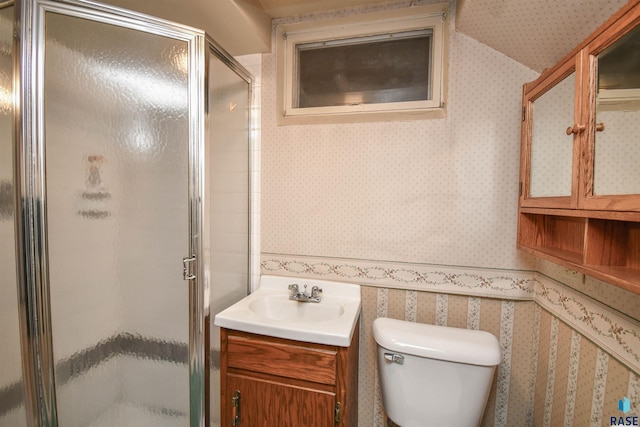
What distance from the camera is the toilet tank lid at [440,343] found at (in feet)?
3.23

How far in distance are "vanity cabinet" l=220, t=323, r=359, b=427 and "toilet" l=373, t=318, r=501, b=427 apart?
18 centimetres

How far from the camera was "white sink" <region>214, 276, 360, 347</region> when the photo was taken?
3.32 ft

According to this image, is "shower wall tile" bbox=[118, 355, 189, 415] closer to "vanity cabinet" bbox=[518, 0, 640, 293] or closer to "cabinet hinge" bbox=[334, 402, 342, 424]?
"cabinet hinge" bbox=[334, 402, 342, 424]

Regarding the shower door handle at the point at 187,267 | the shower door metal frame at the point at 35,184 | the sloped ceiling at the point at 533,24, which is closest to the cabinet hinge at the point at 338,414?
the shower door handle at the point at 187,267

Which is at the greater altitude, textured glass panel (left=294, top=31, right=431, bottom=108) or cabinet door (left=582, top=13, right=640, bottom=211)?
textured glass panel (left=294, top=31, right=431, bottom=108)

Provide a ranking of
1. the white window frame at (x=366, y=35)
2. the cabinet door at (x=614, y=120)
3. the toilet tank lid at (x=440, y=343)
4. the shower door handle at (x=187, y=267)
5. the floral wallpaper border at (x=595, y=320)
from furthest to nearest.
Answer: the white window frame at (x=366, y=35), the shower door handle at (x=187, y=267), the toilet tank lid at (x=440, y=343), the floral wallpaper border at (x=595, y=320), the cabinet door at (x=614, y=120)

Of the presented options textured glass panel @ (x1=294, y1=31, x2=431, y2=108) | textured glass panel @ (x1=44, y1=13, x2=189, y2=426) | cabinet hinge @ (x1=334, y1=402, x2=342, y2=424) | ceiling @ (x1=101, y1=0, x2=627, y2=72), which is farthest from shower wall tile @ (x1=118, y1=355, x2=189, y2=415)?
ceiling @ (x1=101, y1=0, x2=627, y2=72)

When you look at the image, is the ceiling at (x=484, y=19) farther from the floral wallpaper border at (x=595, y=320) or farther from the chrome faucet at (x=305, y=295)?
the chrome faucet at (x=305, y=295)

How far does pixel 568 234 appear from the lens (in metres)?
0.97

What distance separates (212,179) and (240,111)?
42 cm

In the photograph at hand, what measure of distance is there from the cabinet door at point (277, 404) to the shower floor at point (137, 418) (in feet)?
0.81

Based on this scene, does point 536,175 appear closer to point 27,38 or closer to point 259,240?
point 259,240

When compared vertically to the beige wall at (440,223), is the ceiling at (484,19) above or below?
above

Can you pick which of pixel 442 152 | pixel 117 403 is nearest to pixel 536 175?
pixel 442 152
